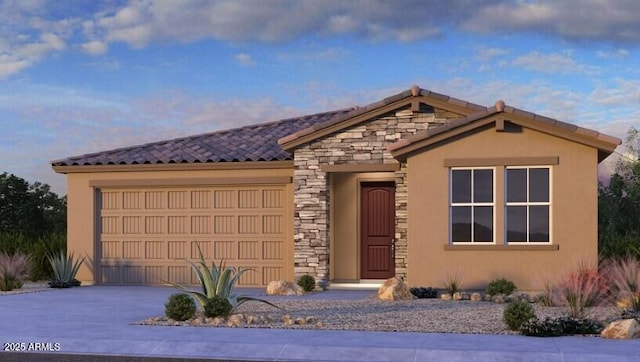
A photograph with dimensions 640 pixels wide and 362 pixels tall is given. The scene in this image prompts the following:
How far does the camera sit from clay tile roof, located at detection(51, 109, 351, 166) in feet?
69.5

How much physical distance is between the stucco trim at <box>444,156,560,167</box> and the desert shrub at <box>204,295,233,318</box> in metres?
6.35

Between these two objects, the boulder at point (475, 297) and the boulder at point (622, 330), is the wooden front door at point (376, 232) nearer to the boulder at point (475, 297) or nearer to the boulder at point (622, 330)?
the boulder at point (475, 297)

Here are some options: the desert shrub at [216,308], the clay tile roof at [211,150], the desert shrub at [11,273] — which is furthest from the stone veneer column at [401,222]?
the desert shrub at [11,273]

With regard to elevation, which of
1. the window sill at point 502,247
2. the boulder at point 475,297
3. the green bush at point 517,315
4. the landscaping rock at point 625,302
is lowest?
the boulder at point 475,297

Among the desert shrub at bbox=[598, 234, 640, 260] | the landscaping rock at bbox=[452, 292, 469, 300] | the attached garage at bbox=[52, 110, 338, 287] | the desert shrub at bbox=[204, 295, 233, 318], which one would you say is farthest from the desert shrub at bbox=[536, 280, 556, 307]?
the attached garage at bbox=[52, 110, 338, 287]

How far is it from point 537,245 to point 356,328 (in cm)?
635

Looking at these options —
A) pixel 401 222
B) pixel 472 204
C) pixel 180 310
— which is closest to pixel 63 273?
pixel 401 222

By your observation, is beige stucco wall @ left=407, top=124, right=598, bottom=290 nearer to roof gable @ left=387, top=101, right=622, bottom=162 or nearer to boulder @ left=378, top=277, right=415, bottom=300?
roof gable @ left=387, top=101, right=622, bottom=162

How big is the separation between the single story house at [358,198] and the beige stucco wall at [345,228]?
0.09 ft

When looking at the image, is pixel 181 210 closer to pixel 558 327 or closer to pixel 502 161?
pixel 502 161

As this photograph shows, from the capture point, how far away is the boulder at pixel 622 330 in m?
11.7

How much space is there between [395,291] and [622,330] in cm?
580

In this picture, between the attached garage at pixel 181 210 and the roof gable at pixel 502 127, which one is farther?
the attached garage at pixel 181 210

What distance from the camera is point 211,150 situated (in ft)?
71.9
